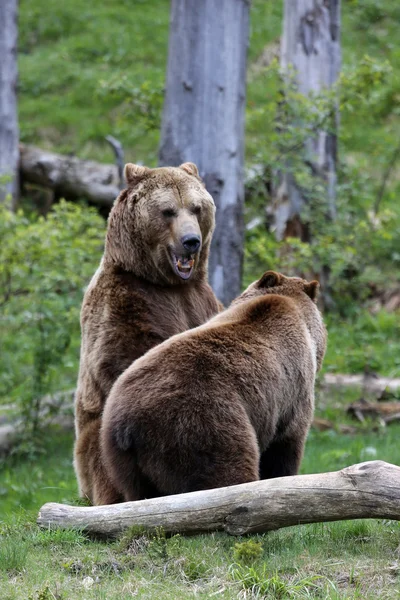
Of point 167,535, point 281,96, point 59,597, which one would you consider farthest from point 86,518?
point 281,96

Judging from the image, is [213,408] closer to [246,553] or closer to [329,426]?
[246,553]

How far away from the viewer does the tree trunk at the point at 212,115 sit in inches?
379

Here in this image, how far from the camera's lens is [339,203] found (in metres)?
13.2

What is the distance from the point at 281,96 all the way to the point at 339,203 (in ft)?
7.13

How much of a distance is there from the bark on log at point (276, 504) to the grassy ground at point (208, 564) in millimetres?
117

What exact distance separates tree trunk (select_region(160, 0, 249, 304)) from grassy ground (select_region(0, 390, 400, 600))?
430 cm

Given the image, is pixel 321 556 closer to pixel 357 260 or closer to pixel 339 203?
pixel 339 203

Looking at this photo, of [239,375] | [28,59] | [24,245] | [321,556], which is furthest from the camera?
[28,59]

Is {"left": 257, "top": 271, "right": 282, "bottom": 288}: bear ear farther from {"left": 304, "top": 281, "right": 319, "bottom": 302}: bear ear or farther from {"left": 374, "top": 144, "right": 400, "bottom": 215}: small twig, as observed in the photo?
{"left": 374, "top": 144, "right": 400, "bottom": 215}: small twig

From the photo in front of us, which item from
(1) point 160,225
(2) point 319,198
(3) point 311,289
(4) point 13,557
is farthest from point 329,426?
(4) point 13,557

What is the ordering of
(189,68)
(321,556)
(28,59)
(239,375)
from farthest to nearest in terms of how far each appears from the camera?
(28,59) → (189,68) → (239,375) → (321,556)

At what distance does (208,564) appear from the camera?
503 cm

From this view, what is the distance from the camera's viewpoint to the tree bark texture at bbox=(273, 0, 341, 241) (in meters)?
14.8

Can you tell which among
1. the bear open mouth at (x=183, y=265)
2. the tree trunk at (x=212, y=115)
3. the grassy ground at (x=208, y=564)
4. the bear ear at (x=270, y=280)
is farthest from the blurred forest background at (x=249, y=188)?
the grassy ground at (x=208, y=564)
